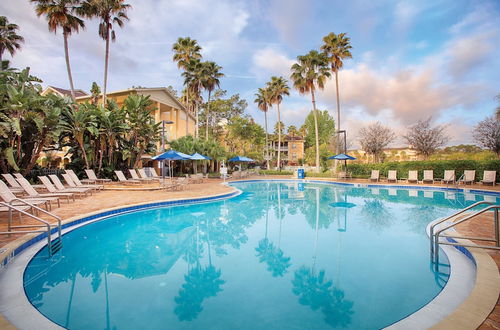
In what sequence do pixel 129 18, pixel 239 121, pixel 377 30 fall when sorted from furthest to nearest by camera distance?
pixel 239 121
pixel 129 18
pixel 377 30


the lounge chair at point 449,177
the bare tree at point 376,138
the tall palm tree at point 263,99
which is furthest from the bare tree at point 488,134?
the tall palm tree at point 263,99

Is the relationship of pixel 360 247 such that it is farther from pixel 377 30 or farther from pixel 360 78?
pixel 360 78

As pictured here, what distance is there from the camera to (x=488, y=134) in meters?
23.3

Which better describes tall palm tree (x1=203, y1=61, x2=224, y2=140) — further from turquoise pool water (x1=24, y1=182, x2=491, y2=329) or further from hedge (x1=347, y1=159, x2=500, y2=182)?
turquoise pool water (x1=24, y1=182, x2=491, y2=329)

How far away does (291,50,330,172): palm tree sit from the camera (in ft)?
89.8

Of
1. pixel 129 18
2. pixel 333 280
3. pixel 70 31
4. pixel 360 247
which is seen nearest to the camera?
pixel 333 280

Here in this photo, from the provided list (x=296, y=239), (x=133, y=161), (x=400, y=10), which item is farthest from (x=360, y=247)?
(x=133, y=161)

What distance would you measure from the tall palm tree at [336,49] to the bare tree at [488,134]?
48.4 feet

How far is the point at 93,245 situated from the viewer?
6.32 metres

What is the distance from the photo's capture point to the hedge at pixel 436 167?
59.2ft

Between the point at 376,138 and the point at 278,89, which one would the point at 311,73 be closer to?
the point at 278,89

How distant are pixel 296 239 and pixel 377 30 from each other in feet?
58.0

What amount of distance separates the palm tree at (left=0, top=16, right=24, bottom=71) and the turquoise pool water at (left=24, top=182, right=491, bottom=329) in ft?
86.6

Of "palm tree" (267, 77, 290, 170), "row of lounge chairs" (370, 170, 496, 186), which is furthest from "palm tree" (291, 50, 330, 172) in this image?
"row of lounge chairs" (370, 170, 496, 186)
